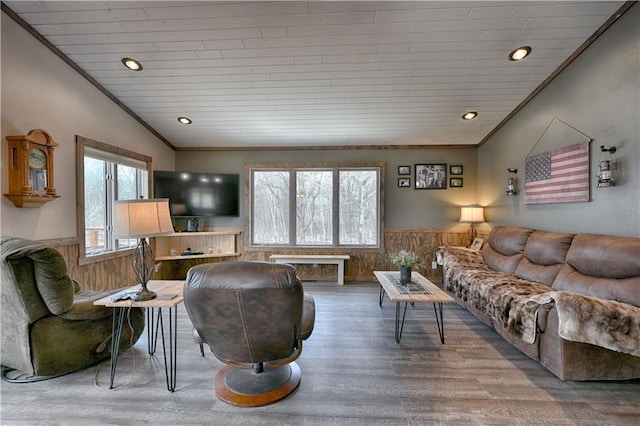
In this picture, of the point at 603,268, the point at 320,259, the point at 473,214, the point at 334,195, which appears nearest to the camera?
the point at 603,268

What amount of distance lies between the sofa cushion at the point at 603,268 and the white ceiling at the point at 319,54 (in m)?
1.95

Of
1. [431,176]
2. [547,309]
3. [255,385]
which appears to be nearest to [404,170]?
[431,176]

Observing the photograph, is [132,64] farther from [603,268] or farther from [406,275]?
[603,268]

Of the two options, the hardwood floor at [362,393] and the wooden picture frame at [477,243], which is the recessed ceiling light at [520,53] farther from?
the hardwood floor at [362,393]

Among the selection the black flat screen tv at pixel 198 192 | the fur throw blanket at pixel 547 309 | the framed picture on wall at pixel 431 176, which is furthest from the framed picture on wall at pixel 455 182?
the black flat screen tv at pixel 198 192

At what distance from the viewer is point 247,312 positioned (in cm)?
166

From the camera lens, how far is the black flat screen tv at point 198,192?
4.75 meters

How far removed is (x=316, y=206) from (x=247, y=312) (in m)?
3.67

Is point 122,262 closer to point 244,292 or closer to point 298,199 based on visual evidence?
point 298,199

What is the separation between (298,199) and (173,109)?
240 cm

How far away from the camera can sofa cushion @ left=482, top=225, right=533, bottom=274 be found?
Answer: 3.51 meters

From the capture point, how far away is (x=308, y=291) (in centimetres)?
448

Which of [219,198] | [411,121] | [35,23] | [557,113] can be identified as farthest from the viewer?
[219,198]

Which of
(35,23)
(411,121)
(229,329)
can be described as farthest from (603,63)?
(35,23)
